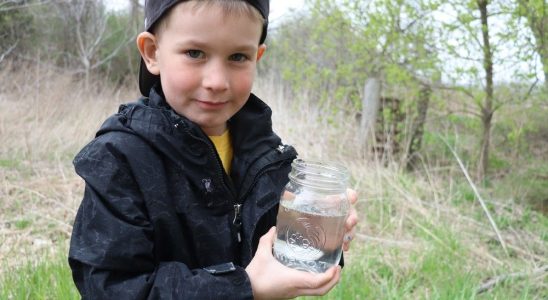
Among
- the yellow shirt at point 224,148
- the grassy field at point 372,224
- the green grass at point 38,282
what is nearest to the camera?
the yellow shirt at point 224,148

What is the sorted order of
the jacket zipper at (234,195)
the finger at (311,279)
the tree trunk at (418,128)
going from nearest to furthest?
1. the finger at (311,279)
2. the jacket zipper at (234,195)
3. the tree trunk at (418,128)

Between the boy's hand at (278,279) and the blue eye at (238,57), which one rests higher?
the blue eye at (238,57)

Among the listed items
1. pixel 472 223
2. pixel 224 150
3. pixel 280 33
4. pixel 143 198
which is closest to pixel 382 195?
pixel 472 223

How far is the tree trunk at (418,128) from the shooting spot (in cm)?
599

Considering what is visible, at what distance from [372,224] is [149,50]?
3.04 metres

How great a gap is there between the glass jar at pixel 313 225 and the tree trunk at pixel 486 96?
14.9 ft

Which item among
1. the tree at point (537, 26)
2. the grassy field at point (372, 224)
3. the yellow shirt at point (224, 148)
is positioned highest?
the tree at point (537, 26)

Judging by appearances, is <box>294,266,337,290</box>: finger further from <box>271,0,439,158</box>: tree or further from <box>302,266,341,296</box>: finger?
<box>271,0,439,158</box>: tree

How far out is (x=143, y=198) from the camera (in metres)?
1.17

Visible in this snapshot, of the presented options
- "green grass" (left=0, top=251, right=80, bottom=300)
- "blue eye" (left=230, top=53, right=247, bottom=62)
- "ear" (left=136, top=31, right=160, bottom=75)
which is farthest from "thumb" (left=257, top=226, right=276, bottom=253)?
"green grass" (left=0, top=251, right=80, bottom=300)

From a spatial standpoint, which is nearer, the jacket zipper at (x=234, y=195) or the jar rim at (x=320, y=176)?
the jar rim at (x=320, y=176)

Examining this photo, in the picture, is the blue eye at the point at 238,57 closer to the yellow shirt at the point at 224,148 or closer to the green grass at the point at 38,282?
the yellow shirt at the point at 224,148

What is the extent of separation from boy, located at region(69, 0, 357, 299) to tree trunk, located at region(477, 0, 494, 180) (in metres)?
4.42

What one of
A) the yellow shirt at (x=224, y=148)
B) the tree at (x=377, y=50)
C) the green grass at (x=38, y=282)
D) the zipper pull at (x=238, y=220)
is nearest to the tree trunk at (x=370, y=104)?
the tree at (x=377, y=50)
